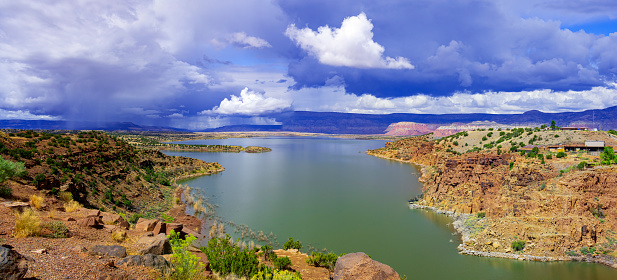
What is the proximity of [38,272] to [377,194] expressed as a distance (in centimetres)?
3847

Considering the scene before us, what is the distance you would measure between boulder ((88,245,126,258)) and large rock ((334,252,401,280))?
685 centimetres

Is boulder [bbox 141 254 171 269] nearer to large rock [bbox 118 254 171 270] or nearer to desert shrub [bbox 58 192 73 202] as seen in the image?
large rock [bbox 118 254 171 270]

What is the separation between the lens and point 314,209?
112 feet

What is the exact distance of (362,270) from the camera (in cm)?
1072

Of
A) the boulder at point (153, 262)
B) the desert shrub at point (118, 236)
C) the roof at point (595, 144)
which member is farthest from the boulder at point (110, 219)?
the roof at point (595, 144)

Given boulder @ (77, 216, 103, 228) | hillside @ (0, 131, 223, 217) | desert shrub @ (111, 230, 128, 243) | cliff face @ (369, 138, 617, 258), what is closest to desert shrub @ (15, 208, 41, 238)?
desert shrub @ (111, 230, 128, 243)

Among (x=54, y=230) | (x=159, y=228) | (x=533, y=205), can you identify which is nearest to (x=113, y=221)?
(x=159, y=228)

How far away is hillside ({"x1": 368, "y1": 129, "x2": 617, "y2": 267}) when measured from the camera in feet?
67.4

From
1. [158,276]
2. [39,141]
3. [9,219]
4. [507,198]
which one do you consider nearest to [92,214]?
[9,219]

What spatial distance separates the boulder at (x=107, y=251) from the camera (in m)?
8.73

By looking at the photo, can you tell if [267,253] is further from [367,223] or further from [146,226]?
[367,223]

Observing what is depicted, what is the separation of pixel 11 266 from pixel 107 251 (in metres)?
3.10

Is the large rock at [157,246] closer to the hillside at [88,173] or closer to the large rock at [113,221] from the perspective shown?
the large rock at [113,221]

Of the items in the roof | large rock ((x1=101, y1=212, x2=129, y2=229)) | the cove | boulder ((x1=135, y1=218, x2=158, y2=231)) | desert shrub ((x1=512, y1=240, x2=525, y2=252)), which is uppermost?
the roof
